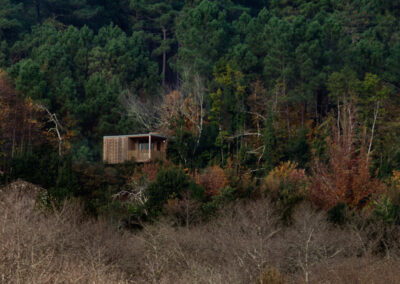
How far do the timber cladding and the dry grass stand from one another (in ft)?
31.8

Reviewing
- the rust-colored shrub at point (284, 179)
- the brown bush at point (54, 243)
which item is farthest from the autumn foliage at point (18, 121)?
the rust-colored shrub at point (284, 179)

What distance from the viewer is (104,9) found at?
62281 millimetres

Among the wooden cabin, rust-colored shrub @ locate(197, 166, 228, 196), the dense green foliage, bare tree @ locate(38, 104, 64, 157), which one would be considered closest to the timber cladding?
the wooden cabin

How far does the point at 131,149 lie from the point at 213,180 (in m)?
6.96

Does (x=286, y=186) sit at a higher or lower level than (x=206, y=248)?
higher

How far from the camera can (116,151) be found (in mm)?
42625

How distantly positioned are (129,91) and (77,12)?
42.8ft

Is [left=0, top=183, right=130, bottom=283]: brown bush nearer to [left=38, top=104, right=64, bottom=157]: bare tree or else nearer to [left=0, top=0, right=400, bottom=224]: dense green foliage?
[left=0, top=0, right=400, bottom=224]: dense green foliage

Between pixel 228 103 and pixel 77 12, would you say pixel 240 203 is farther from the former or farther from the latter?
pixel 77 12

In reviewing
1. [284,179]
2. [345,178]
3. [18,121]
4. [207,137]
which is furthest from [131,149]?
[345,178]

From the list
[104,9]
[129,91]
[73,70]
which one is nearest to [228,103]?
[129,91]

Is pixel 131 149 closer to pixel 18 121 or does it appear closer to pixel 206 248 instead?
pixel 18 121

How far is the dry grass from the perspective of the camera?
2352 cm

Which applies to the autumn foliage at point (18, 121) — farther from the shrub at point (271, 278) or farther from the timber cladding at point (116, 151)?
the shrub at point (271, 278)
